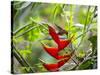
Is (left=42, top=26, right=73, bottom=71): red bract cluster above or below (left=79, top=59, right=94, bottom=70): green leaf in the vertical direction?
above

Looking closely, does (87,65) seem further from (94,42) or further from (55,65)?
(55,65)

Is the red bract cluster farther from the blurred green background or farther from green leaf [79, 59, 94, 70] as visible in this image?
green leaf [79, 59, 94, 70]

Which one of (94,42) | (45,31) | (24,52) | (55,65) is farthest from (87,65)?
(24,52)

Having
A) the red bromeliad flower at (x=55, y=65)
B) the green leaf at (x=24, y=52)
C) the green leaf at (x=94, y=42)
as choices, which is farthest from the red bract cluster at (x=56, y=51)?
the green leaf at (x=94, y=42)

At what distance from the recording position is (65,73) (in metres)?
2.17

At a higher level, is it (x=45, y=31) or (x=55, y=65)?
(x=45, y=31)

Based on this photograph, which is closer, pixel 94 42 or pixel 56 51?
pixel 56 51

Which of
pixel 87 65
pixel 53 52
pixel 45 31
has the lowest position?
pixel 87 65

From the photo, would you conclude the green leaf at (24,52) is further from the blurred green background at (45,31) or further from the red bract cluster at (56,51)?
the red bract cluster at (56,51)

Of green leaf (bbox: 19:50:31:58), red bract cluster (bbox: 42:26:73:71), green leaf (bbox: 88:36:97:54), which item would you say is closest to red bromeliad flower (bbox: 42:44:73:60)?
red bract cluster (bbox: 42:26:73:71)

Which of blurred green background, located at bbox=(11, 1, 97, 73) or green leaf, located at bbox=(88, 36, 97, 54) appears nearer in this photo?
blurred green background, located at bbox=(11, 1, 97, 73)

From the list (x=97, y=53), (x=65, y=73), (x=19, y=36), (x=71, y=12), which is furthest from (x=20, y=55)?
(x=97, y=53)
